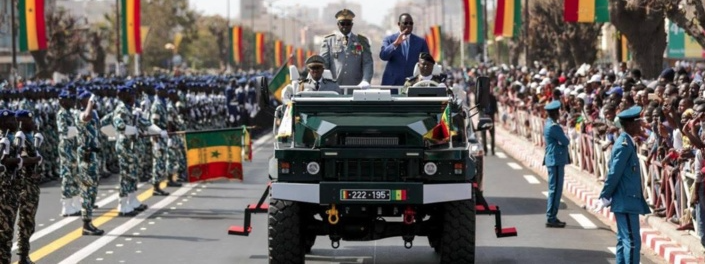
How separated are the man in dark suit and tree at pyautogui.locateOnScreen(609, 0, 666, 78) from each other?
50.2ft

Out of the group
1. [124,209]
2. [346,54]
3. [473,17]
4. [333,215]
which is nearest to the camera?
[333,215]

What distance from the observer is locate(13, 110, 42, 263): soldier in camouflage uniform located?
15336 millimetres

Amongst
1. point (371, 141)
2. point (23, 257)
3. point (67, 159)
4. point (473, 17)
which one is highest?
point (473, 17)

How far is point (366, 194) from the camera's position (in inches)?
555

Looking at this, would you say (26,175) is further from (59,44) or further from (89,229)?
(59,44)

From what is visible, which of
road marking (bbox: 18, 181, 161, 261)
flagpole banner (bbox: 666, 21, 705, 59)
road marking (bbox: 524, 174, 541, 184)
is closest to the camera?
road marking (bbox: 18, 181, 161, 261)

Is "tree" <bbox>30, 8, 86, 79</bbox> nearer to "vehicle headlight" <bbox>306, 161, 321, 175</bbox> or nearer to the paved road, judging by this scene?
the paved road

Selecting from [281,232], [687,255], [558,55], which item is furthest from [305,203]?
[558,55]

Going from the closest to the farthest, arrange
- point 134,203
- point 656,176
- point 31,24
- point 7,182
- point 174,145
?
point 7,182, point 656,176, point 134,203, point 174,145, point 31,24

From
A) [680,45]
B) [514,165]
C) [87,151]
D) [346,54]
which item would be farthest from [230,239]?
[680,45]

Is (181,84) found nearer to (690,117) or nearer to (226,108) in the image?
(226,108)

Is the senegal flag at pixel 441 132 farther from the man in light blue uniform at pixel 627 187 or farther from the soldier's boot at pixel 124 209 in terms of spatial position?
the soldier's boot at pixel 124 209

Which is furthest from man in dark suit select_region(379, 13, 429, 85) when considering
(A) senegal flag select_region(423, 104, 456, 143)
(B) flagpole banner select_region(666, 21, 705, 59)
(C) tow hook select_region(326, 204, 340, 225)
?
(B) flagpole banner select_region(666, 21, 705, 59)

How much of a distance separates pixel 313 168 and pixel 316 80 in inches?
73.6
